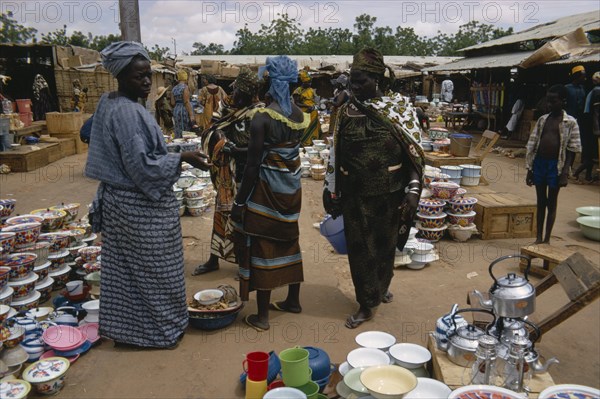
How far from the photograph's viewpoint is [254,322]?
3.47 metres

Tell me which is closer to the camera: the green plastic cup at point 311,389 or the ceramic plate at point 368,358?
the green plastic cup at point 311,389

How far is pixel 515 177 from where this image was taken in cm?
927

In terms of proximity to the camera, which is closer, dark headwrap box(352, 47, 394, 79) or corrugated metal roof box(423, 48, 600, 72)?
dark headwrap box(352, 47, 394, 79)

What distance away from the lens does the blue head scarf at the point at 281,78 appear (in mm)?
3219

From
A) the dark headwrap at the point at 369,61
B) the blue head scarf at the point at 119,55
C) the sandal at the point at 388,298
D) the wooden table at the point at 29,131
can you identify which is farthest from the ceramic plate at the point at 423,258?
the wooden table at the point at 29,131

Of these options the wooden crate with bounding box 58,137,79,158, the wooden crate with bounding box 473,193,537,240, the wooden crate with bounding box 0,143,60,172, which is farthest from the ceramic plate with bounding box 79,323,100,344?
the wooden crate with bounding box 58,137,79,158

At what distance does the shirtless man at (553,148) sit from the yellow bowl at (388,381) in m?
3.51

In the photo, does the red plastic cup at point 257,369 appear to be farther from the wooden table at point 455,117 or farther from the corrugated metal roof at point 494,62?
the wooden table at point 455,117

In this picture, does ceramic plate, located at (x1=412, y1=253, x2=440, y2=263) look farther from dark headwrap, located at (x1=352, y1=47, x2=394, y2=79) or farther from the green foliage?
the green foliage

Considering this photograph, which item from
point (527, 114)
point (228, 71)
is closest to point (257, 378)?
point (527, 114)

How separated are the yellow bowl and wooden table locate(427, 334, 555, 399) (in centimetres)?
17

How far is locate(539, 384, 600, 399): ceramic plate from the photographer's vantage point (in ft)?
6.32

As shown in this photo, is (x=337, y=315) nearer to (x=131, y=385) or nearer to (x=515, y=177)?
(x=131, y=385)

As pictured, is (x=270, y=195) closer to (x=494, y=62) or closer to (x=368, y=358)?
(x=368, y=358)
